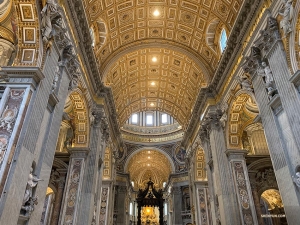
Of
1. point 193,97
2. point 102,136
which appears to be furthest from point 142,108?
point 102,136

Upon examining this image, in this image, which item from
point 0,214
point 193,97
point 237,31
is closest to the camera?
point 0,214

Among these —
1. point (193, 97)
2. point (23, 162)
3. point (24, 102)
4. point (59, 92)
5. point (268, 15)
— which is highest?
point (193, 97)

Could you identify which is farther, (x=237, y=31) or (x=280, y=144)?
(x=237, y=31)

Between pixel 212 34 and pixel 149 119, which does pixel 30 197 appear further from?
pixel 149 119

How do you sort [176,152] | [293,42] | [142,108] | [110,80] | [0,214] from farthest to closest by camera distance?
[176,152] → [142,108] → [110,80] → [293,42] → [0,214]

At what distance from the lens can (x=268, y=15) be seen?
7422 mm

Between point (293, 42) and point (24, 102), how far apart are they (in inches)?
277

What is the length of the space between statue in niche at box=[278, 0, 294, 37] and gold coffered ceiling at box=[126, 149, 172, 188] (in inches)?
1000

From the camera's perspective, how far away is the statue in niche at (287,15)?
6.47 m

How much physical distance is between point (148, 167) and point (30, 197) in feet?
116

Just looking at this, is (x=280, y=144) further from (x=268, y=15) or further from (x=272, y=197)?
(x=272, y=197)

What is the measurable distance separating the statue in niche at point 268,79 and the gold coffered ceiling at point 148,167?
24.0m

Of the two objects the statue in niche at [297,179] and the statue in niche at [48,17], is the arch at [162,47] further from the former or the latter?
the statue in niche at [297,179]

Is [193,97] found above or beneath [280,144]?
above
